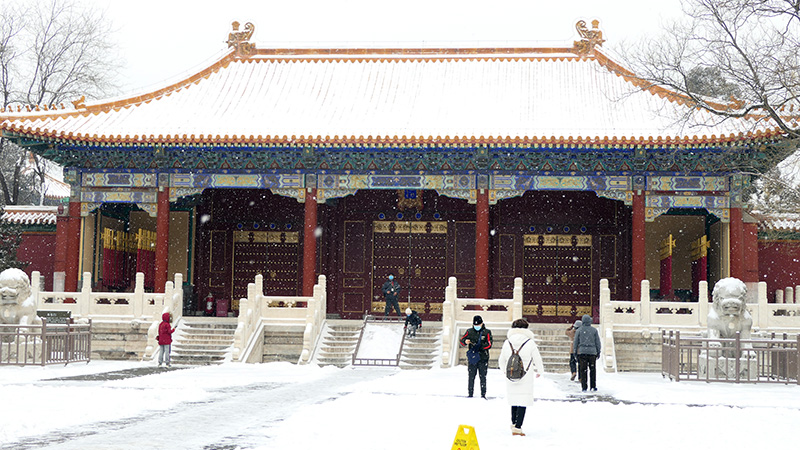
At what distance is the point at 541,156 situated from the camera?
2361 cm

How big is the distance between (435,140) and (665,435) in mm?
12763

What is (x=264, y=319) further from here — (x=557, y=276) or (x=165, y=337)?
(x=557, y=276)

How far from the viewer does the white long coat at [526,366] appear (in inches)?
409

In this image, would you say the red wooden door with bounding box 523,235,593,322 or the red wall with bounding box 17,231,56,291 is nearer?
the red wooden door with bounding box 523,235,593,322

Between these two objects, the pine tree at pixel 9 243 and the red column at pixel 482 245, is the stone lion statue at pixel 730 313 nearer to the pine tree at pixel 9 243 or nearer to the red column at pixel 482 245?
the red column at pixel 482 245

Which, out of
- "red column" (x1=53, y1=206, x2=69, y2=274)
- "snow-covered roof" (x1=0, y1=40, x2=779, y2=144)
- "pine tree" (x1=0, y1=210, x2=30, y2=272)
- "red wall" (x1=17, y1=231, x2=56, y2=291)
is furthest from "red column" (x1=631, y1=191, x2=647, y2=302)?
"pine tree" (x1=0, y1=210, x2=30, y2=272)

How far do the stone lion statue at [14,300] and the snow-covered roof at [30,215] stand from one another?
8.82 metres

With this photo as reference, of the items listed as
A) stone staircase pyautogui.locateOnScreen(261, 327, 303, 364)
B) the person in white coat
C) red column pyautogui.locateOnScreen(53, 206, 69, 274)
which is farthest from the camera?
red column pyautogui.locateOnScreen(53, 206, 69, 274)

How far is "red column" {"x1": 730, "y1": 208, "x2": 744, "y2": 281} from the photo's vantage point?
22.8 m

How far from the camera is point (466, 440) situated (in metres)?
7.88

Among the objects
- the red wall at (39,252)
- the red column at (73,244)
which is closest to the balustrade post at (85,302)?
the red column at (73,244)

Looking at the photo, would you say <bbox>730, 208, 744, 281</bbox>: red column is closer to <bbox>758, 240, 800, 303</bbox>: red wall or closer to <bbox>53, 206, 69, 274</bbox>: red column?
<bbox>758, 240, 800, 303</bbox>: red wall

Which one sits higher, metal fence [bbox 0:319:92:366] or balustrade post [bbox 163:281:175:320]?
balustrade post [bbox 163:281:175:320]

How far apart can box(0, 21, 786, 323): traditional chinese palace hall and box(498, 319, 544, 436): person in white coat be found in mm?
11735
